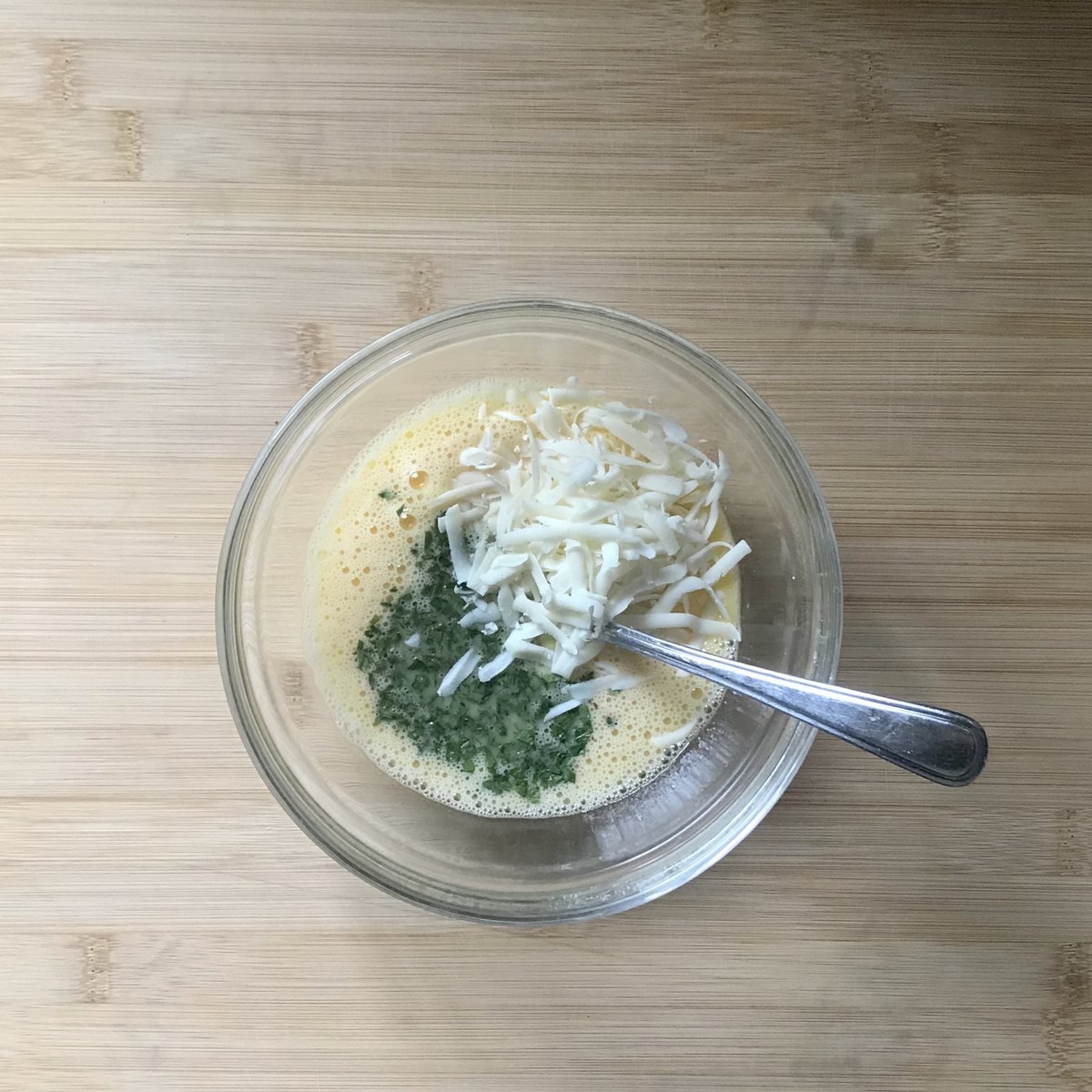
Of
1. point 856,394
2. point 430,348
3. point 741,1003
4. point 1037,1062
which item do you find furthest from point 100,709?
point 1037,1062

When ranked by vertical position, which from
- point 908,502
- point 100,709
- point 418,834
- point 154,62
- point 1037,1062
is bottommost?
point 1037,1062

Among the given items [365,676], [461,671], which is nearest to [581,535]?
[461,671]

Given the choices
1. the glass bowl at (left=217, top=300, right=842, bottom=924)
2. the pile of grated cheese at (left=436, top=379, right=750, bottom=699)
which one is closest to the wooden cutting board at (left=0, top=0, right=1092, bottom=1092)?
the glass bowl at (left=217, top=300, right=842, bottom=924)

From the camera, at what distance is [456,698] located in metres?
1.12

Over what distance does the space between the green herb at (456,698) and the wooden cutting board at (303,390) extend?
0.19 m

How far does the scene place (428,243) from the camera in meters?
1.19

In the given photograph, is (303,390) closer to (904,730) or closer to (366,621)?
(366,621)

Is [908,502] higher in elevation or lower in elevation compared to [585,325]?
lower

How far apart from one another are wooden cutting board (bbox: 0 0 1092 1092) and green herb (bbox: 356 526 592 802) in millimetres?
189

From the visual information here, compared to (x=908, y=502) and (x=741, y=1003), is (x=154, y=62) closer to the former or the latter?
(x=908, y=502)

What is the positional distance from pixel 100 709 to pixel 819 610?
32.4 inches

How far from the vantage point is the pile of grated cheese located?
1.03m

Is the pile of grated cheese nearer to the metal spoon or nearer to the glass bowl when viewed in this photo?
the glass bowl

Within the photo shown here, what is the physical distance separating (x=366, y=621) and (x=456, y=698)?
13 centimetres
